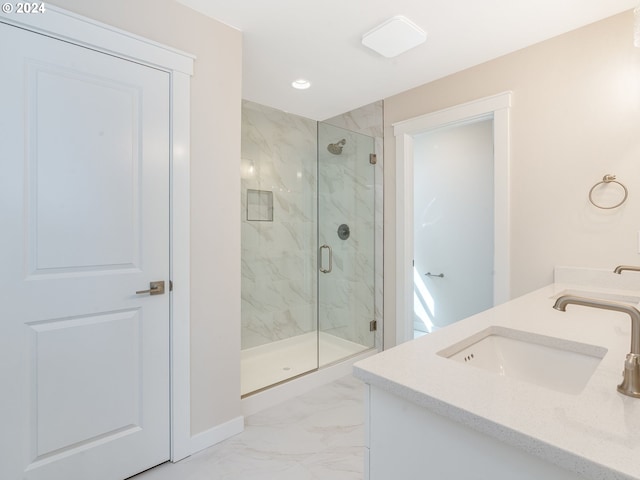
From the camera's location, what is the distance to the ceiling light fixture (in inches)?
74.7

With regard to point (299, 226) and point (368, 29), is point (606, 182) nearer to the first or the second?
point (368, 29)

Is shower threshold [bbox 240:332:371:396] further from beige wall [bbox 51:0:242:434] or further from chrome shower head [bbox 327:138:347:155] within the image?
chrome shower head [bbox 327:138:347:155]

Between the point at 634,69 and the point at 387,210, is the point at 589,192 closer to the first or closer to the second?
the point at 634,69

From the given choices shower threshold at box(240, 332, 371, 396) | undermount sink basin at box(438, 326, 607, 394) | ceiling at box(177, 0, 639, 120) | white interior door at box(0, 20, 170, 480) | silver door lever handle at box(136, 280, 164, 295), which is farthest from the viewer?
shower threshold at box(240, 332, 371, 396)

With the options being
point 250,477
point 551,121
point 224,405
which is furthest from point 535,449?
point 551,121

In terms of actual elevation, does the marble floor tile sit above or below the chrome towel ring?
below

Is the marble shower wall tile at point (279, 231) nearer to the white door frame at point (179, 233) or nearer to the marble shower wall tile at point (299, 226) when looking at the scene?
the marble shower wall tile at point (299, 226)

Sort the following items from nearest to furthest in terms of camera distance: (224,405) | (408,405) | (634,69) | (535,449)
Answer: (535,449) < (408,405) < (634,69) < (224,405)

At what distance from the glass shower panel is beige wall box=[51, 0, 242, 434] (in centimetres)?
137

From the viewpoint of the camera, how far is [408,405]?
0.78 metres

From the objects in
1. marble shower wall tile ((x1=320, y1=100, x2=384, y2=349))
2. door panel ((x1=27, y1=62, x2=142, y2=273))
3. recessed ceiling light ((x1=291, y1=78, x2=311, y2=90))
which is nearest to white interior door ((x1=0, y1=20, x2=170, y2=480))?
door panel ((x1=27, y1=62, x2=142, y2=273))

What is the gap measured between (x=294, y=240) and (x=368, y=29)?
2140 mm

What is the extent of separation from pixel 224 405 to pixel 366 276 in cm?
176

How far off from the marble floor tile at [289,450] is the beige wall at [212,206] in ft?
0.59
